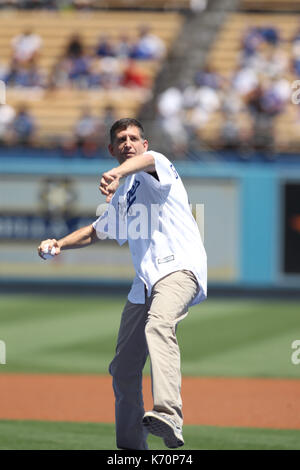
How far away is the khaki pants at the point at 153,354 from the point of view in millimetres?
5008

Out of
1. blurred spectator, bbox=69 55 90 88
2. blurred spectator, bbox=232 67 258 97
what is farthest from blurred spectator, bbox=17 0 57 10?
blurred spectator, bbox=232 67 258 97

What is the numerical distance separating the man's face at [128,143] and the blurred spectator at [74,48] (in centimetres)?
1608

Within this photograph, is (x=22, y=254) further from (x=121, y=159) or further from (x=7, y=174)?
(x=121, y=159)

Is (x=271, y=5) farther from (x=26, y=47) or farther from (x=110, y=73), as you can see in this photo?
(x=26, y=47)

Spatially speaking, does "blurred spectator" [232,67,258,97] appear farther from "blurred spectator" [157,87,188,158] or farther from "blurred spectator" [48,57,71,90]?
"blurred spectator" [48,57,71,90]

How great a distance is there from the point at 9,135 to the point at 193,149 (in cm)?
374

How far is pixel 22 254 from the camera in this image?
17.9 meters

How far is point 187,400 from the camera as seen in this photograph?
8492mm

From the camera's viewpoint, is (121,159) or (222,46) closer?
(121,159)

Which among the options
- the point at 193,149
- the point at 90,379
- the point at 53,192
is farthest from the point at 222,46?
the point at 90,379

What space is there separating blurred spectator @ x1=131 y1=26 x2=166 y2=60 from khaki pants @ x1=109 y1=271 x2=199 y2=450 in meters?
16.0

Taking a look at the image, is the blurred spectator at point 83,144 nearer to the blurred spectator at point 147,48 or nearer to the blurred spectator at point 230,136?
the blurred spectator at point 230,136
